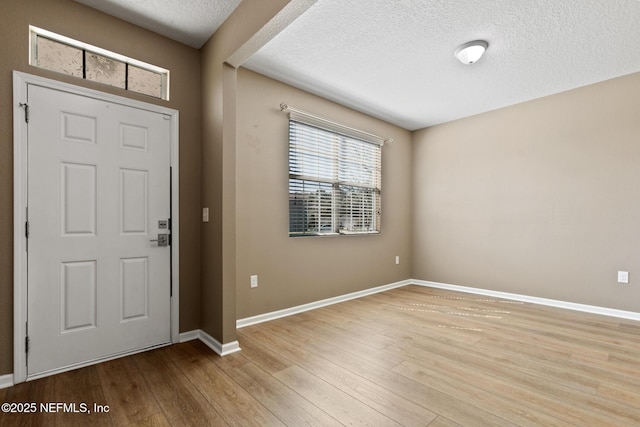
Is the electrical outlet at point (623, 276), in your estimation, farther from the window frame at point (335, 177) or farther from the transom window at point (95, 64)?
the transom window at point (95, 64)


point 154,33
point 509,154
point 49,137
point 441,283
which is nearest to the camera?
point 49,137

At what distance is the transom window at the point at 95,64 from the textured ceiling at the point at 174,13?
31 cm

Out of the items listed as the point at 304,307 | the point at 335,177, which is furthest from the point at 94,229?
the point at 335,177

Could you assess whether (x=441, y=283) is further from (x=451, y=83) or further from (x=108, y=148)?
(x=108, y=148)

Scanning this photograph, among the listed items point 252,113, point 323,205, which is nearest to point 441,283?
point 323,205

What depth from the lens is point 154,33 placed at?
2666mm

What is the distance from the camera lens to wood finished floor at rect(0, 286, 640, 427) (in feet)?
5.68

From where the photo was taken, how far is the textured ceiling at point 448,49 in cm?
241

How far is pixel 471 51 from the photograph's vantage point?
2844 millimetres

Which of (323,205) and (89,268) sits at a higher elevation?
(323,205)

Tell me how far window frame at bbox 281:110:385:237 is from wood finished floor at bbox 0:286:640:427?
4.45ft

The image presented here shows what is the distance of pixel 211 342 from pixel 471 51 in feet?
11.6

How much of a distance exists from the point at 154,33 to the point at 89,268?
2.05m

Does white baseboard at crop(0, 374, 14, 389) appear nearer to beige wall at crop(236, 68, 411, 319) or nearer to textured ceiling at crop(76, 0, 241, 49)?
beige wall at crop(236, 68, 411, 319)
